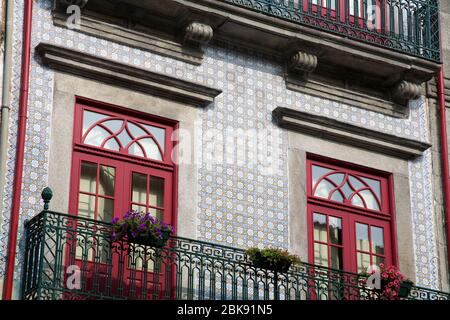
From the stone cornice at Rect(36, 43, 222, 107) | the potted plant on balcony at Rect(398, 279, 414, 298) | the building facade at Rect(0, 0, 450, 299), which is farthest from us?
the potted plant on balcony at Rect(398, 279, 414, 298)

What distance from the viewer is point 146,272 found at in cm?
1545

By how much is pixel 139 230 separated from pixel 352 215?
3.49m

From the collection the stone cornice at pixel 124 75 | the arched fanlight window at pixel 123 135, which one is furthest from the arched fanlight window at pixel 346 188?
the arched fanlight window at pixel 123 135

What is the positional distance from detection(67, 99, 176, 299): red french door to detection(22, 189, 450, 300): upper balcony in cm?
2

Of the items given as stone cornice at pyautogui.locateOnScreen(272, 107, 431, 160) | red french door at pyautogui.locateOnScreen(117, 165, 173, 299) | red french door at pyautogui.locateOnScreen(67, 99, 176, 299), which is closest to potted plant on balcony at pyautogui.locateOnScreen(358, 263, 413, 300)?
stone cornice at pyautogui.locateOnScreen(272, 107, 431, 160)

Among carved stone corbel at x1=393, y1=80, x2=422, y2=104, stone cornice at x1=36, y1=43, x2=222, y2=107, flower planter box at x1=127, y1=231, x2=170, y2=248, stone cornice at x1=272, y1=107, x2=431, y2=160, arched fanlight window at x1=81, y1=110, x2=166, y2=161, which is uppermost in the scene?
carved stone corbel at x1=393, y1=80, x2=422, y2=104

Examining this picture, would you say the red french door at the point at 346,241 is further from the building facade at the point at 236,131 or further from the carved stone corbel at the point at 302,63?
the carved stone corbel at the point at 302,63

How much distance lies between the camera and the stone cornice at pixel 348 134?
1761cm

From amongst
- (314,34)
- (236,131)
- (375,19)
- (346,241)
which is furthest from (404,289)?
(375,19)

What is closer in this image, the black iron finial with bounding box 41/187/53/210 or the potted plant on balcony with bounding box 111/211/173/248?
the black iron finial with bounding box 41/187/53/210

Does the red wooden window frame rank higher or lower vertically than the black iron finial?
higher

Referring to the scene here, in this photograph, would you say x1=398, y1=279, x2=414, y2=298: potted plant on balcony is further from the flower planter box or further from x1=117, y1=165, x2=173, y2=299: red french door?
the flower planter box

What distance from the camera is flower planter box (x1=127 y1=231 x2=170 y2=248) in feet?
50.2
